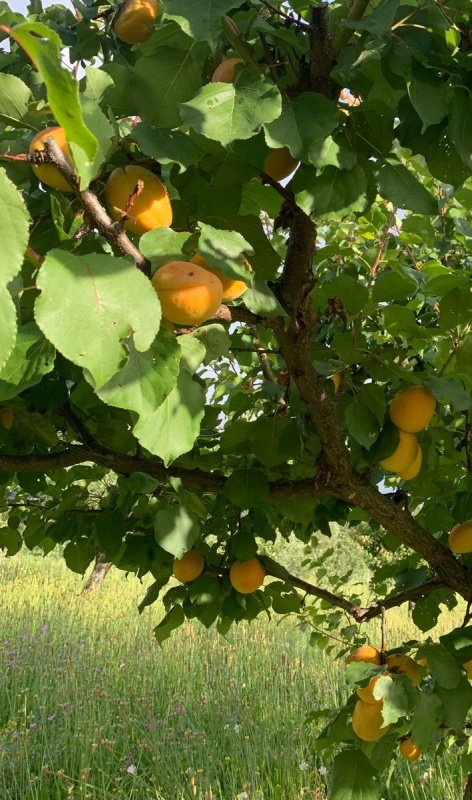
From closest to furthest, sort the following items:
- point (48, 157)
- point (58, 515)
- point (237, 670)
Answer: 1. point (48, 157)
2. point (58, 515)
3. point (237, 670)

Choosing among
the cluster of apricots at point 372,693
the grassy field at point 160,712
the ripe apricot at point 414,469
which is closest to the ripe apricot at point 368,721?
the cluster of apricots at point 372,693

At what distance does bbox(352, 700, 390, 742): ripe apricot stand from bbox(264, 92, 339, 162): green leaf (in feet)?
2.77

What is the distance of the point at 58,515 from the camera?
1694 millimetres

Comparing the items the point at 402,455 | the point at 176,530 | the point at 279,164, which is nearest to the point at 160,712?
the point at 176,530

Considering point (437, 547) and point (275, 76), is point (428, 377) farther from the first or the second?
point (275, 76)

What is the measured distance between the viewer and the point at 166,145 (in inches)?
25.6

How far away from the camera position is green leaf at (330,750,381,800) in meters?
1.26

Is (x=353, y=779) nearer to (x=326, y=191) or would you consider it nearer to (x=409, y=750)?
(x=409, y=750)

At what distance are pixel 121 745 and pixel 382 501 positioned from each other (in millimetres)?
2778

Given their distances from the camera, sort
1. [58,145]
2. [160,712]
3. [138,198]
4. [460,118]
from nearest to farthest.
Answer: [58,145] < [138,198] < [460,118] < [160,712]

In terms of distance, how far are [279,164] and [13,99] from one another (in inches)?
12.8

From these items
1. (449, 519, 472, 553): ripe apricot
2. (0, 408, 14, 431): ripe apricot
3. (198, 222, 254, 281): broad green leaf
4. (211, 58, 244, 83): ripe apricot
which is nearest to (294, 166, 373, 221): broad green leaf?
(211, 58, 244, 83): ripe apricot

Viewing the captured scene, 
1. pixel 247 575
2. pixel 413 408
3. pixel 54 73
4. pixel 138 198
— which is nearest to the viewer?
pixel 54 73

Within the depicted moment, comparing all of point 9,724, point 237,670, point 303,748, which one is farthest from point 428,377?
point 237,670
